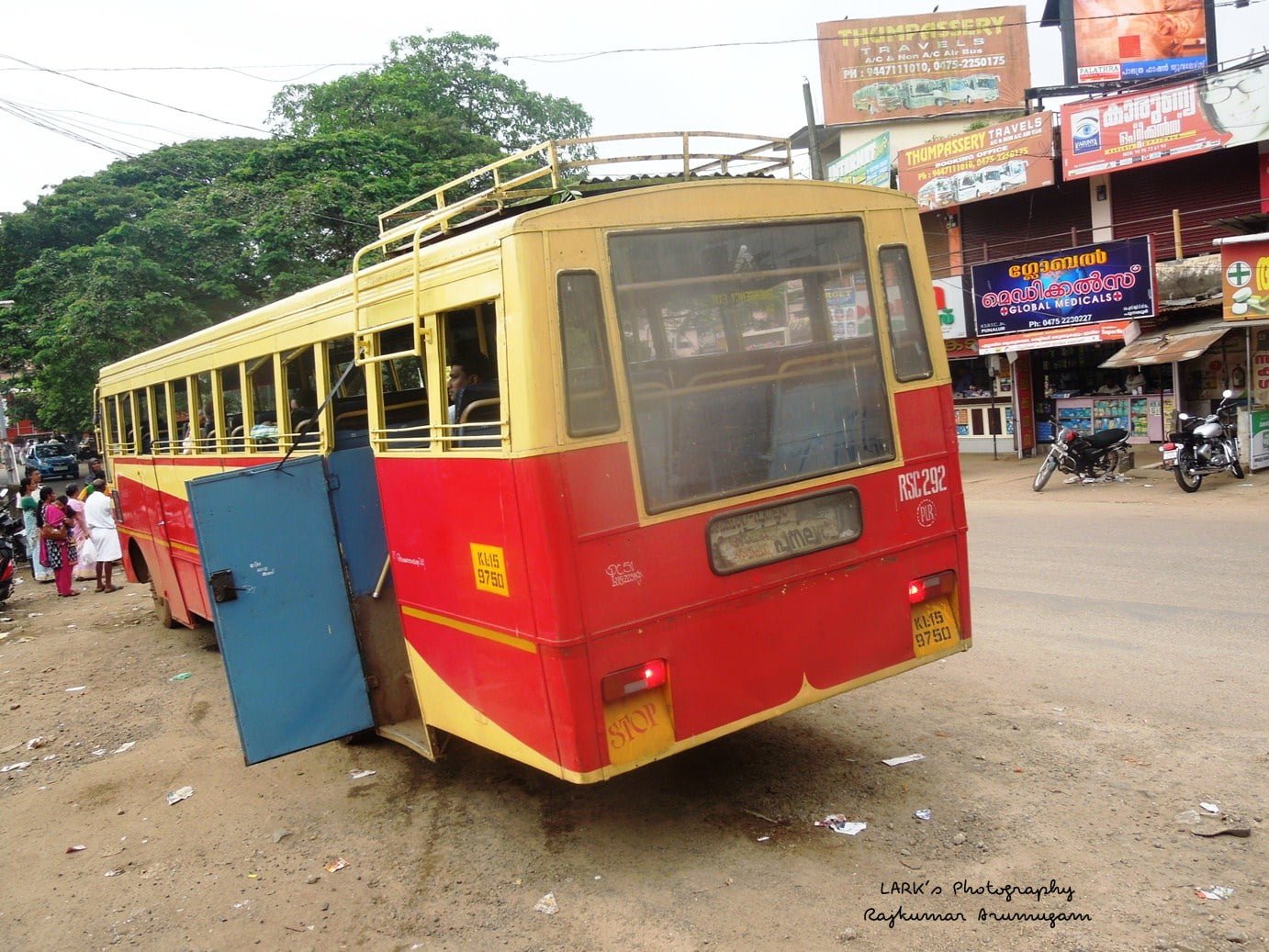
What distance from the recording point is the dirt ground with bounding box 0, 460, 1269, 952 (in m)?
3.72

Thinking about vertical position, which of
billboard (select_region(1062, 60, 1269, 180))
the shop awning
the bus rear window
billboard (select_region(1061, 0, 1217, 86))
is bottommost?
the shop awning

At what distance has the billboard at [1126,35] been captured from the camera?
2755cm

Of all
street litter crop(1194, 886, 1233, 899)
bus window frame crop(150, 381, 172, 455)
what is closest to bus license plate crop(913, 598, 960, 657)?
street litter crop(1194, 886, 1233, 899)

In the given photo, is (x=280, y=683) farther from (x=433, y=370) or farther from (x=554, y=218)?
(x=554, y=218)

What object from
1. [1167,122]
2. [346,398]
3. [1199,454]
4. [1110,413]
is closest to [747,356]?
[346,398]

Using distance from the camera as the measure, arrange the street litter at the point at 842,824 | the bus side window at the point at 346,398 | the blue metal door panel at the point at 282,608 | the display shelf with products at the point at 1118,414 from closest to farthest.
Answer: the street litter at the point at 842,824, the blue metal door panel at the point at 282,608, the bus side window at the point at 346,398, the display shelf with products at the point at 1118,414

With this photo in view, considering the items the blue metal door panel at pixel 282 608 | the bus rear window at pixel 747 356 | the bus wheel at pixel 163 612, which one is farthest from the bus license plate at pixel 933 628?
the bus wheel at pixel 163 612

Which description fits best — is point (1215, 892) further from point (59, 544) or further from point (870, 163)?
point (870, 163)

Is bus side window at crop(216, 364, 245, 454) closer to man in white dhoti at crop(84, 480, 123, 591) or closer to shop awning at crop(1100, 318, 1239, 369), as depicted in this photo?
man in white dhoti at crop(84, 480, 123, 591)

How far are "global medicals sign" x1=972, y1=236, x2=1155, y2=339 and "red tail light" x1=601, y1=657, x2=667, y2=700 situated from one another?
16282 millimetres

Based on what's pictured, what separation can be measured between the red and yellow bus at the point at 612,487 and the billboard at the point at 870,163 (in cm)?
1982

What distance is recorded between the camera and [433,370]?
4.50 m

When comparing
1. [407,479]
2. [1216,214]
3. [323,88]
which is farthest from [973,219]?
[323,88]

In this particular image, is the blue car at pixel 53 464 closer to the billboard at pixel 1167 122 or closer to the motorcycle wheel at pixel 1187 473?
the billboard at pixel 1167 122
